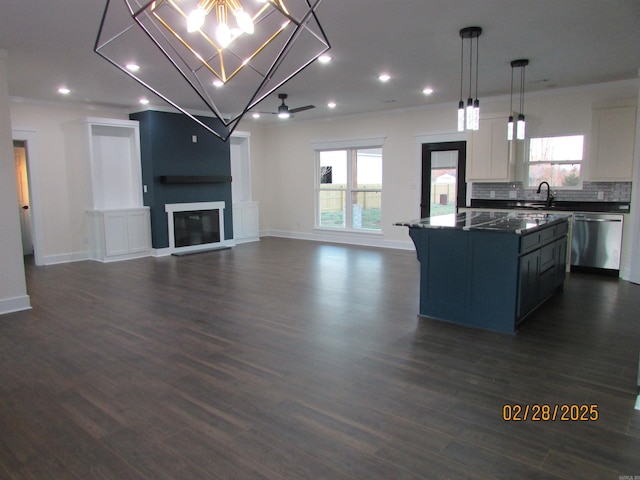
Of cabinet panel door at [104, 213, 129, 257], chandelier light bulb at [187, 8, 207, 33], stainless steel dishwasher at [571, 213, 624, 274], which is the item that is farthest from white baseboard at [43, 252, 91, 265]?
stainless steel dishwasher at [571, 213, 624, 274]

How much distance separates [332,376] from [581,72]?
5.08m

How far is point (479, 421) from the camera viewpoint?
2451mm

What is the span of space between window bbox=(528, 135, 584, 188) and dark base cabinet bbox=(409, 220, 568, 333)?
274 cm

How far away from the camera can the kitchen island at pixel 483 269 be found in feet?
12.4

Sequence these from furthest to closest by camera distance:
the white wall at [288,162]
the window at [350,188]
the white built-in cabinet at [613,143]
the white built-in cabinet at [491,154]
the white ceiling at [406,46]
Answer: the window at [350,188] → the white built-in cabinet at [491,154] → the white wall at [288,162] → the white built-in cabinet at [613,143] → the white ceiling at [406,46]

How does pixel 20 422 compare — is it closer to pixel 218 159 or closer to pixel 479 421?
pixel 479 421

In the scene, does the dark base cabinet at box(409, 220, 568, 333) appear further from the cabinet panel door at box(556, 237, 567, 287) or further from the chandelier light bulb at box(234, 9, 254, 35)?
the chandelier light bulb at box(234, 9, 254, 35)

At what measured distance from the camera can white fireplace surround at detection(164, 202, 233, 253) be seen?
803 cm

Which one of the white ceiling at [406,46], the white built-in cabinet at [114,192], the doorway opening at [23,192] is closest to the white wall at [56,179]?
the white built-in cabinet at [114,192]

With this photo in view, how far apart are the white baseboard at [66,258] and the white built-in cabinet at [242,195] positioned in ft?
9.44

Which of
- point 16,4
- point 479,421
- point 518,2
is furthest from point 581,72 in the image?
point 16,4

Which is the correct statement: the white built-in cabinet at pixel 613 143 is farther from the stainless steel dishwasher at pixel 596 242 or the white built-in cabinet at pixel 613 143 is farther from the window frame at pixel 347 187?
the window frame at pixel 347 187

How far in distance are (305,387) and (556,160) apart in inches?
225
